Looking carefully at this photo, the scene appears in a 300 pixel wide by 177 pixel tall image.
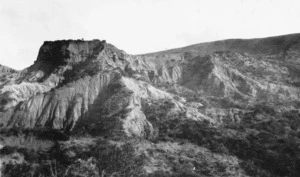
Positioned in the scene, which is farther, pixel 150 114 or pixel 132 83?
pixel 132 83

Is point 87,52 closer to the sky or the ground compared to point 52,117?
closer to the sky

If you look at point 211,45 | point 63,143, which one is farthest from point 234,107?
point 211,45

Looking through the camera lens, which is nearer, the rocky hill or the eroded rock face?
the rocky hill

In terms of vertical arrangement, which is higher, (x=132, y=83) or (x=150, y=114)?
(x=132, y=83)

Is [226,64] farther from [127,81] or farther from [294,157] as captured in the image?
[294,157]
